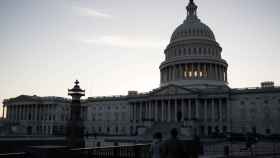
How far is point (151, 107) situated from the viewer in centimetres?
10931

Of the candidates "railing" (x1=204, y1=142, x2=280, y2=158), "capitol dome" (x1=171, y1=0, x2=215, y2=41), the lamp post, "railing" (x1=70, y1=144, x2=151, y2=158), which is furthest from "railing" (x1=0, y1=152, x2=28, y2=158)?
"capitol dome" (x1=171, y1=0, x2=215, y2=41)

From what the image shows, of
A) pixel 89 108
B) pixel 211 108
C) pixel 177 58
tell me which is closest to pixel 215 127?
pixel 211 108

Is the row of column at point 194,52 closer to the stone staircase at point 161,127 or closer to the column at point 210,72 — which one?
the column at point 210,72

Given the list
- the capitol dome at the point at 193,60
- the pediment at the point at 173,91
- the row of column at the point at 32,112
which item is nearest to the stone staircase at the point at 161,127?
the pediment at the point at 173,91

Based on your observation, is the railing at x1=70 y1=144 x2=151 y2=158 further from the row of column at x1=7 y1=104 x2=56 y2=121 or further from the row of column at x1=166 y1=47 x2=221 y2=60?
the row of column at x1=7 y1=104 x2=56 y2=121

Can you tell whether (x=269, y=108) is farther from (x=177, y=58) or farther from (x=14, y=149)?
(x=14, y=149)

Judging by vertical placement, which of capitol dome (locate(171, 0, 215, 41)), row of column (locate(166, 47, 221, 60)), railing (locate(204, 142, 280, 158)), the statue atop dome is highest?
the statue atop dome

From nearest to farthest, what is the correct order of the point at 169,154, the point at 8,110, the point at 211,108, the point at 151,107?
1. the point at 169,154
2. the point at 211,108
3. the point at 151,107
4. the point at 8,110

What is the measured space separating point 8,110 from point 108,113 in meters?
54.6

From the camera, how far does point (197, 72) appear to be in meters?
116

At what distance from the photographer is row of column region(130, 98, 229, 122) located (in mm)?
99688

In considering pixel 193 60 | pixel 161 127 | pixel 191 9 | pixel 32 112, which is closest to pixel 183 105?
pixel 161 127

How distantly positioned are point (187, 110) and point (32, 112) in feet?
243

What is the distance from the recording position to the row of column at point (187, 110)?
99688 millimetres
